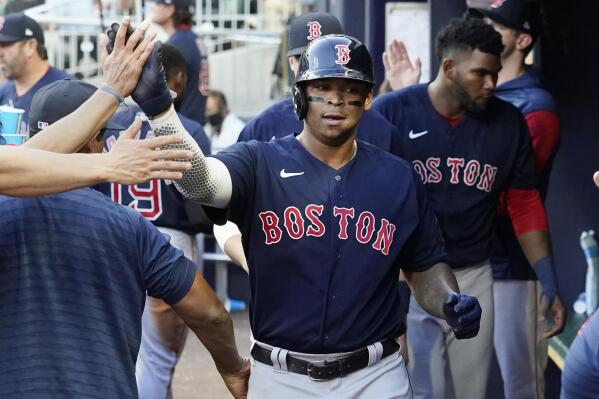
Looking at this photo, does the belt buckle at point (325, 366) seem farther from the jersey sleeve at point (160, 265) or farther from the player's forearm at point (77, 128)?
the player's forearm at point (77, 128)

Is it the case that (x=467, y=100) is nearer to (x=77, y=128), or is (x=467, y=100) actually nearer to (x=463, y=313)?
(x=463, y=313)

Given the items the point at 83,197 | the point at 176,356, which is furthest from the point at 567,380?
the point at 176,356

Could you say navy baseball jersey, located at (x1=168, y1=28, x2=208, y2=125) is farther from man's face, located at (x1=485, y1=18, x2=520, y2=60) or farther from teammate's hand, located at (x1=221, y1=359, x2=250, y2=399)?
teammate's hand, located at (x1=221, y1=359, x2=250, y2=399)

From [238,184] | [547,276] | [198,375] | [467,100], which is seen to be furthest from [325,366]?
[198,375]

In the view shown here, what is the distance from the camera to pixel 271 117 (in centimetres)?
532

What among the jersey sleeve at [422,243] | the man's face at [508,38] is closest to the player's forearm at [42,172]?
the jersey sleeve at [422,243]

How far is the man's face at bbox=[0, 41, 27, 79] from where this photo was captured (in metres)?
7.54

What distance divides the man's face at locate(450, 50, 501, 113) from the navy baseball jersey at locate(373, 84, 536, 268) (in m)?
0.08

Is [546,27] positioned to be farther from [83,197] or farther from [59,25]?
[59,25]

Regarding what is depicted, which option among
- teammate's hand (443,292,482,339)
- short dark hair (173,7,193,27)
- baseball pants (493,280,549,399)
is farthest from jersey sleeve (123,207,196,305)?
short dark hair (173,7,193,27)

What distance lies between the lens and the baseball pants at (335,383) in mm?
4156

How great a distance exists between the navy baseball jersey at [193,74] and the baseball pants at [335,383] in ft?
14.8

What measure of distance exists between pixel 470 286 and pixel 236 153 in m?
1.97

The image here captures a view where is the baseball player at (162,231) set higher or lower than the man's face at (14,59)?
lower
